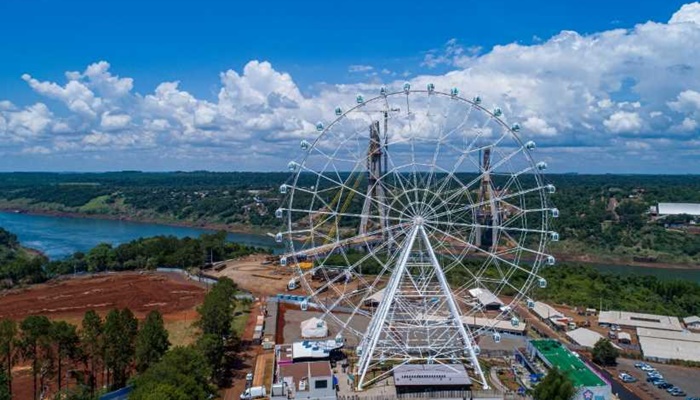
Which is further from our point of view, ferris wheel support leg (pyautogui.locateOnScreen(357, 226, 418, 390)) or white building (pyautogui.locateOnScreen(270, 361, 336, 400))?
ferris wheel support leg (pyautogui.locateOnScreen(357, 226, 418, 390))

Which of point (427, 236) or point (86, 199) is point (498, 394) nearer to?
point (427, 236)

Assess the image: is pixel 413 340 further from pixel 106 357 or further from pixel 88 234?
pixel 88 234

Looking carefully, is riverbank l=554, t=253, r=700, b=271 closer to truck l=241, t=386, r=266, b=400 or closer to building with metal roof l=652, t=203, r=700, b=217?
building with metal roof l=652, t=203, r=700, b=217

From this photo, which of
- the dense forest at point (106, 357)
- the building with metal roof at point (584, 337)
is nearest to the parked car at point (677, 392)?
the building with metal roof at point (584, 337)

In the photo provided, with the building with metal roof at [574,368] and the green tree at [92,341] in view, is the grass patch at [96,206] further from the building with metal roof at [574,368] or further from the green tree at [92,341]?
the building with metal roof at [574,368]

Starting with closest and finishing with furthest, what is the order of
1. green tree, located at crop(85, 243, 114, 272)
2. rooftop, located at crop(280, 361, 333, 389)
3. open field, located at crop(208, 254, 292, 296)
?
rooftop, located at crop(280, 361, 333, 389)
open field, located at crop(208, 254, 292, 296)
green tree, located at crop(85, 243, 114, 272)

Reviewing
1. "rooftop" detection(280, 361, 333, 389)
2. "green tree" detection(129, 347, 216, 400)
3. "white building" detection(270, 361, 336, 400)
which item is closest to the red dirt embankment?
"rooftop" detection(280, 361, 333, 389)

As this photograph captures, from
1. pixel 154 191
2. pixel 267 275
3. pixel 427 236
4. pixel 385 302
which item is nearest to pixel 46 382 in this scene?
pixel 385 302
